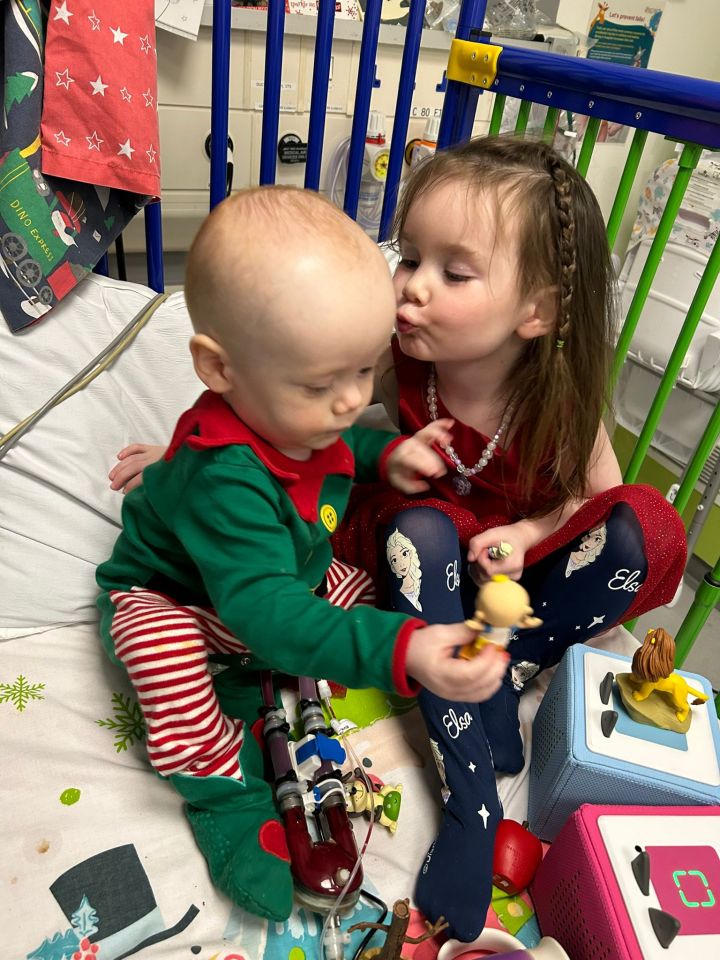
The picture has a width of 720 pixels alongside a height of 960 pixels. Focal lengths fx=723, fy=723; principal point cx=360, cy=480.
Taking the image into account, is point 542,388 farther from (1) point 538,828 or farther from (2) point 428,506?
(1) point 538,828

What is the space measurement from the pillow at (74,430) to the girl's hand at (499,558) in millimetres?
515

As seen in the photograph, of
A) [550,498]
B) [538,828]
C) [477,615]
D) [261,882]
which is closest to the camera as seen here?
[477,615]

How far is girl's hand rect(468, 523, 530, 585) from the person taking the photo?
3.13 ft

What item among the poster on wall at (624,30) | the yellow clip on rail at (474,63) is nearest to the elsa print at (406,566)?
the yellow clip on rail at (474,63)

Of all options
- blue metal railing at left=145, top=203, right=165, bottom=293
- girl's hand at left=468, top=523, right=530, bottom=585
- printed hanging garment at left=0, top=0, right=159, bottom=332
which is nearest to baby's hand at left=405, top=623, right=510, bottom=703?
girl's hand at left=468, top=523, right=530, bottom=585

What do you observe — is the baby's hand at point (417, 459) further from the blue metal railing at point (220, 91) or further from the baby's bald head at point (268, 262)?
the blue metal railing at point (220, 91)

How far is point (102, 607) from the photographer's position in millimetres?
922

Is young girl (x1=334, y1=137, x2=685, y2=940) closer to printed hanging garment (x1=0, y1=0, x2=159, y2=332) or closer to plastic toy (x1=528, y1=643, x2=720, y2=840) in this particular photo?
plastic toy (x1=528, y1=643, x2=720, y2=840)

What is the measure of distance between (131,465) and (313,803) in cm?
52

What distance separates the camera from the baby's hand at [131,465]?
1029mm

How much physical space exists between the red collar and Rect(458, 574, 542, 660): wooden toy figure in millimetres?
260

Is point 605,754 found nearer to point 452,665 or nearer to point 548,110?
point 452,665

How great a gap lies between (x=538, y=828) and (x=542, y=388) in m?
0.57

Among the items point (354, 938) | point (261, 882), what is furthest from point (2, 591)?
point (354, 938)
